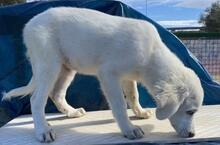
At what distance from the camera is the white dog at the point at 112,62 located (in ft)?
16.5

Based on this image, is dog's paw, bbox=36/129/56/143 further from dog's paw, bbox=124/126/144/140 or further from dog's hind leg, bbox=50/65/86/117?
dog's hind leg, bbox=50/65/86/117

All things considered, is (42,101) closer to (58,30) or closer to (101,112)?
(58,30)

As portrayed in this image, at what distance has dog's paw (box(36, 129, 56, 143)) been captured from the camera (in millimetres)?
5105

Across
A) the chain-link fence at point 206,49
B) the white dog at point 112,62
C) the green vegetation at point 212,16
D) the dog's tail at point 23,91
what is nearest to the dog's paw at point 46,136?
the white dog at point 112,62

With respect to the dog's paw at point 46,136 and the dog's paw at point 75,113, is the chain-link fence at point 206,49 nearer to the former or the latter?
the dog's paw at point 75,113

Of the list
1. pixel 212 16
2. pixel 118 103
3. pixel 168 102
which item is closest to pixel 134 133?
pixel 118 103

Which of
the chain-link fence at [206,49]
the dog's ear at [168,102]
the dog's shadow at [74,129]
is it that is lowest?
the chain-link fence at [206,49]

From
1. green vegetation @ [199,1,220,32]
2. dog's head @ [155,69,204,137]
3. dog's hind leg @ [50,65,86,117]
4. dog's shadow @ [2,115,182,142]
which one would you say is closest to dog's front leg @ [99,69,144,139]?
dog's shadow @ [2,115,182,142]

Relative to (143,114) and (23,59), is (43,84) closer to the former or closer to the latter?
(143,114)

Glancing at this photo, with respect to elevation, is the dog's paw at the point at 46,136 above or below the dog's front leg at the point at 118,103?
below

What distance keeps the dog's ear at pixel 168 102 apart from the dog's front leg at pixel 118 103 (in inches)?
16.0

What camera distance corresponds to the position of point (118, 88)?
517 cm

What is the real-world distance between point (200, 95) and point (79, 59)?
1300 mm

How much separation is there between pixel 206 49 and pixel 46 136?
4.61 meters
